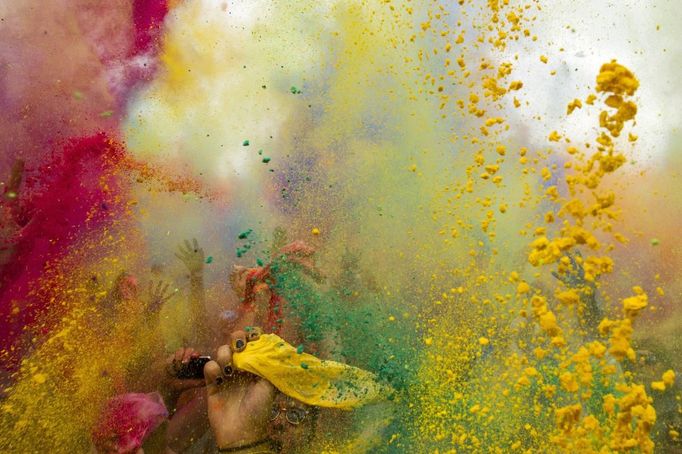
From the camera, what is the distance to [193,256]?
186 inches

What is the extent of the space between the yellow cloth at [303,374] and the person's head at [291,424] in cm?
14

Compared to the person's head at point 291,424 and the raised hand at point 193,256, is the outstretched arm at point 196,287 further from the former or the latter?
the person's head at point 291,424

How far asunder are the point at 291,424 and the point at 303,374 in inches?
17.9

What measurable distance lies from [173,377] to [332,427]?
1.30 metres

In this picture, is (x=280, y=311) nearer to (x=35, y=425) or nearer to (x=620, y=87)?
(x=35, y=425)

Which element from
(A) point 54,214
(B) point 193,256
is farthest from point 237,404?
(A) point 54,214

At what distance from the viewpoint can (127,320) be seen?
3.96m

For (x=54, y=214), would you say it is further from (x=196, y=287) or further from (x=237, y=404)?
(x=237, y=404)

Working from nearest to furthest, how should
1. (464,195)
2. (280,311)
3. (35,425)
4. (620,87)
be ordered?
(620,87) < (35,425) < (280,311) < (464,195)

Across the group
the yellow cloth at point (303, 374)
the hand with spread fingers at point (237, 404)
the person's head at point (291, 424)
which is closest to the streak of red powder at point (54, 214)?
the hand with spread fingers at point (237, 404)

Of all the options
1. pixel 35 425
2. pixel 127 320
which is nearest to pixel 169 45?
pixel 127 320

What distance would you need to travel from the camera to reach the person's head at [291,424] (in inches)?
131

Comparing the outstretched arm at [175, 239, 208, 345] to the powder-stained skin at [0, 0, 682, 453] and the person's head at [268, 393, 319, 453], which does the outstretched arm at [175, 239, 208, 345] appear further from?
the person's head at [268, 393, 319, 453]

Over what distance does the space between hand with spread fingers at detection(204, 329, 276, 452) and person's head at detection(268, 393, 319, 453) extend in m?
0.10
